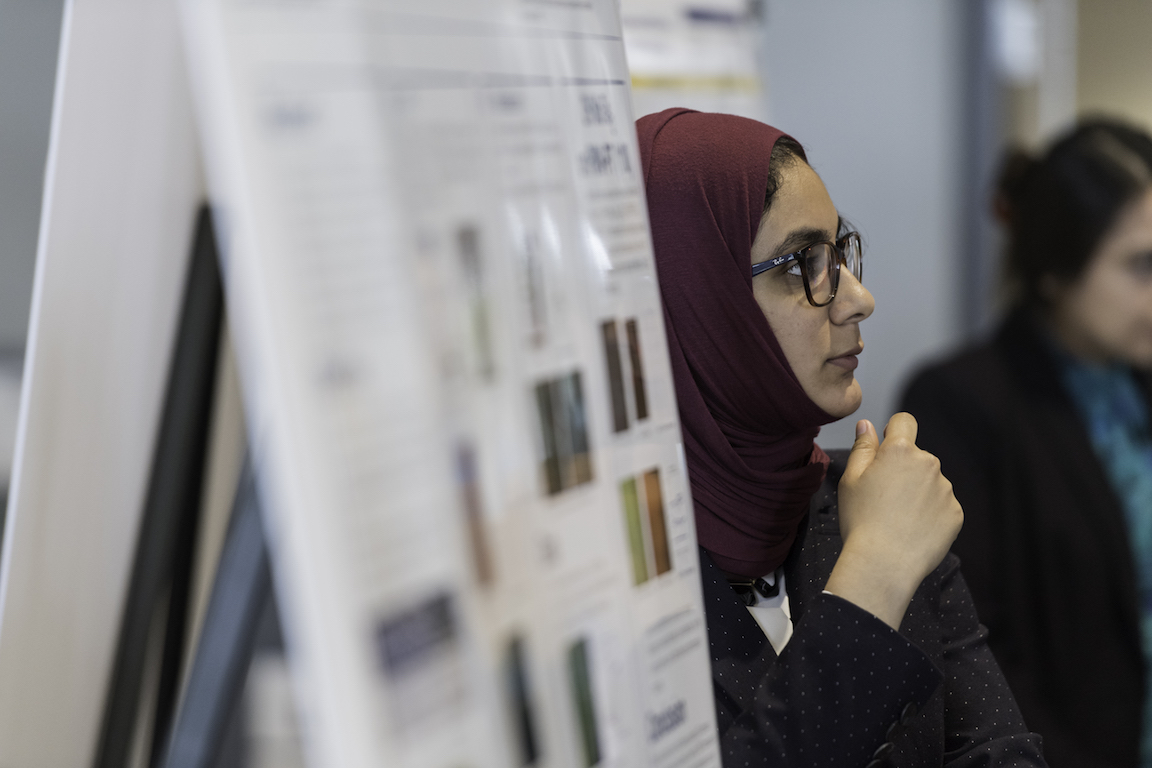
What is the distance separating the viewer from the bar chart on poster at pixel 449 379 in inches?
15.6

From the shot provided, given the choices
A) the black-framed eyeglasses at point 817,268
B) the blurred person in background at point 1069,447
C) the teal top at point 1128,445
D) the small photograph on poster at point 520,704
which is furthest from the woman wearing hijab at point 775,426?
the teal top at point 1128,445

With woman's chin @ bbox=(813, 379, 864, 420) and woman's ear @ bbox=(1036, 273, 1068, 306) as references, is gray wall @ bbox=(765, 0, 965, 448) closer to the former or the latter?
woman's ear @ bbox=(1036, 273, 1068, 306)

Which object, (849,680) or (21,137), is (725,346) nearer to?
(849,680)

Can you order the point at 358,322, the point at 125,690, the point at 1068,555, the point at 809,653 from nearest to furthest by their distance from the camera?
the point at 358,322, the point at 809,653, the point at 125,690, the point at 1068,555

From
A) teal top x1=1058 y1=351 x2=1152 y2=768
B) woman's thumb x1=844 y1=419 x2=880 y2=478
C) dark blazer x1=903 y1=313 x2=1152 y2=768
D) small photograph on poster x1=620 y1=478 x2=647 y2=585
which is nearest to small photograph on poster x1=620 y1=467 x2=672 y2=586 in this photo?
small photograph on poster x1=620 y1=478 x2=647 y2=585

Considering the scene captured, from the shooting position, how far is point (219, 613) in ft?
2.25

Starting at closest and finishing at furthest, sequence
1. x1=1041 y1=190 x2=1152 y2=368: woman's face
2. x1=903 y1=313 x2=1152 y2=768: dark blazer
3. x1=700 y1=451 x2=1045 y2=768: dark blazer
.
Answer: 1. x1=700 y1=451 x2=1045 y2=768: dark blazer
2. x1=903 y1=313 x2=1152 y2=768: dark blazer
3. x1=1041 y1=190 x2=1152 y2=368: woman's face

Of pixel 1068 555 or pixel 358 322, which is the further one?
pixel 1068 555

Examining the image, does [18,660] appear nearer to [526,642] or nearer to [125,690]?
[125,690]

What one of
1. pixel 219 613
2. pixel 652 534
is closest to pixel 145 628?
pixel 219 613

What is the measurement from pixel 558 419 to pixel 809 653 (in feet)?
0.93

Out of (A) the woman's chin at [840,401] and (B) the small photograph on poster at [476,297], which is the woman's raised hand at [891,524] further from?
(B) the small photograph on poster at [476,297]

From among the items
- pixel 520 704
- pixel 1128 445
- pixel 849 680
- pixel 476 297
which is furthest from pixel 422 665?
pixel 1128 445

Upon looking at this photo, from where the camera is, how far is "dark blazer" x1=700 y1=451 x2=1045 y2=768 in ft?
2.23
